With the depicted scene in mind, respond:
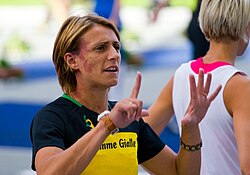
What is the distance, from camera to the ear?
122 inches

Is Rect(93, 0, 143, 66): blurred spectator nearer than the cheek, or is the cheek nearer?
the cheek

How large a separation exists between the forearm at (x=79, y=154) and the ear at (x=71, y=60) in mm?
391

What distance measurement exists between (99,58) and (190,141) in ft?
1.47

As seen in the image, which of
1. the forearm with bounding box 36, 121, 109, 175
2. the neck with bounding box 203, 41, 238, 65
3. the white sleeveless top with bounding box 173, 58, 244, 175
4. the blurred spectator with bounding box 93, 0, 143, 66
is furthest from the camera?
the blurred spectator with bounding box 93, 0, 143, 66

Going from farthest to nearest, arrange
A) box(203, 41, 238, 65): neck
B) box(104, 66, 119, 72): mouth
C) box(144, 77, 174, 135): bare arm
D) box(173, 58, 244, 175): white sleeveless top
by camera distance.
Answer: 1. box(144, 77, 174, 135): bare arm
2. box(203, 41, 238, 65): neck
3. box(173, 58, 244, 175): white sleeveless top
4. box(104, 66, 119, 72): mouth

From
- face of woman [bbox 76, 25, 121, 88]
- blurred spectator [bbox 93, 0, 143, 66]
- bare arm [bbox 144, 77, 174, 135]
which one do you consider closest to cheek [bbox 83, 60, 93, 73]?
face of woman [bbox 76, 25, 121, 88]

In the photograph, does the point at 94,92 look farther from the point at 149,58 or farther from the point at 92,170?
the point at 149,58

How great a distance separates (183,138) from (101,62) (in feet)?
1.35

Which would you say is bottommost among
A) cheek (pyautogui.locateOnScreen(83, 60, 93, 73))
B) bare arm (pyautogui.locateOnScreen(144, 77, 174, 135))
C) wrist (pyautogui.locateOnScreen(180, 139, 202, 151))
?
bare arm (pyautogui.locateOnScreen(144, 77, 174, 135))

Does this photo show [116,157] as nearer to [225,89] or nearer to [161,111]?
[225,89]

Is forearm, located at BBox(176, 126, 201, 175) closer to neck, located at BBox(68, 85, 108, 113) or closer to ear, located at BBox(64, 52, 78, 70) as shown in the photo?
neck, located at BBox(68, 85, 108, 113)

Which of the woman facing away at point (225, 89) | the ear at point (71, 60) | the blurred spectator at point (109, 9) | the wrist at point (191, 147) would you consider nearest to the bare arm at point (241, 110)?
the woman facing away at point (225, 89)

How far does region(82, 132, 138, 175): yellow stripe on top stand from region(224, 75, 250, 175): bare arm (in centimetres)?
38

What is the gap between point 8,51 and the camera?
12.1 meters
